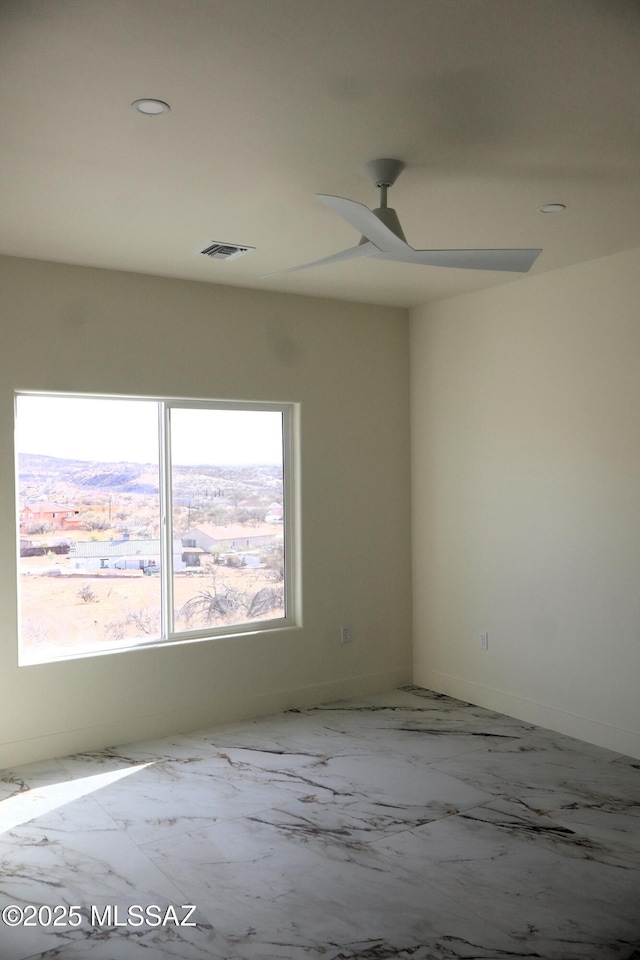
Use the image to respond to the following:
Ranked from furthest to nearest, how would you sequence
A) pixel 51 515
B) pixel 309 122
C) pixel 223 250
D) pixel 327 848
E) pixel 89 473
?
pixel 89 473 → pixel 51 515 → pixel 223 250 → pixel 327 848 → pixel 309 122

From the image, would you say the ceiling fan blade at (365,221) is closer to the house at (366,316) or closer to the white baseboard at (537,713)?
the house at (366,316)

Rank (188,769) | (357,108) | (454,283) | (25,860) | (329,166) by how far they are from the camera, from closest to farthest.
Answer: (357,108), (329,166), (25,860), (188,769), (454,283)

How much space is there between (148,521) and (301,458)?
108cm

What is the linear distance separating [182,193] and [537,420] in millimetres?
2518

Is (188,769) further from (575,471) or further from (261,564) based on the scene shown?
(575,471)

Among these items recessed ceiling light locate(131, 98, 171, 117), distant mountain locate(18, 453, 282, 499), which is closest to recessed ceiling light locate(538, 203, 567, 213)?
recessed ceiling light locate(131, 98, 171, 117)

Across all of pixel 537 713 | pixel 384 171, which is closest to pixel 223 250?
pixel 384 171

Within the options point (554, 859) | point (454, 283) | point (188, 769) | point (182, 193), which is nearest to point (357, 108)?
point (182, 193)

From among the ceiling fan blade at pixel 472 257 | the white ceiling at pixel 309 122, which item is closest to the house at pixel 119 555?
the white ceiling at pixel 309 122

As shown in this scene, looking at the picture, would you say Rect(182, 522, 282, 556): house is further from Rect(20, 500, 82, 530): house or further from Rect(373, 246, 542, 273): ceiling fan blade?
Rect(373, 246, 542, 273): ceiling fan blade

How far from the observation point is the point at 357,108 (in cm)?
248

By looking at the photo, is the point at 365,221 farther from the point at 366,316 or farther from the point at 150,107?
the point at 366,316

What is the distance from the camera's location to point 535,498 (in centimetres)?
475

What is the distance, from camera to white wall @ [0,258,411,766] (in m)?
4.22
